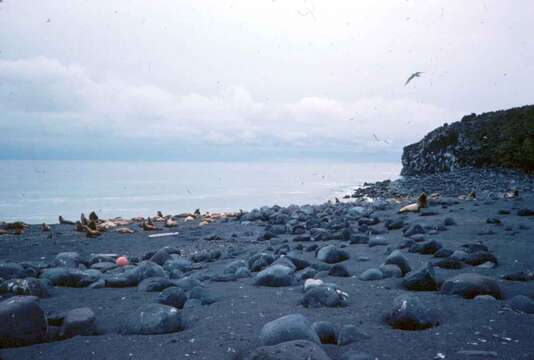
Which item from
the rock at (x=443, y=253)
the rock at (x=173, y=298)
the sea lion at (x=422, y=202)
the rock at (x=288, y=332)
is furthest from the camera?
the sea lion at (x=422, y=202)

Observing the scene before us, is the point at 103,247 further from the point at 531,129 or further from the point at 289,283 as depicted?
the point at 531,129

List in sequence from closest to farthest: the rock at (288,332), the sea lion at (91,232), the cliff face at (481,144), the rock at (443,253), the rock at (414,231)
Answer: the rock at (288,332) → the rock at (443,253) → the rock at (414,231) → the sea lion at (91,232) → the cliff face at (481,144)

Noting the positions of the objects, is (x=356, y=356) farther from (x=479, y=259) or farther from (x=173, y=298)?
(x=479, y=259)

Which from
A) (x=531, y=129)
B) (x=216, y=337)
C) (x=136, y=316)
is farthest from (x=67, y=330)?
(x=531, y=129)

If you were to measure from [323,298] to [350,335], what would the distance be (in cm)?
58

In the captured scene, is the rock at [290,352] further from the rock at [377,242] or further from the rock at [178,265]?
the rock at [377,242]

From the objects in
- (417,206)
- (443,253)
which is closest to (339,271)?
(443,253)

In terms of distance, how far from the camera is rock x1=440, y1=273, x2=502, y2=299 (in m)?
2.50

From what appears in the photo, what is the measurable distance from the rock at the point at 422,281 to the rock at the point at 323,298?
0.51 metres

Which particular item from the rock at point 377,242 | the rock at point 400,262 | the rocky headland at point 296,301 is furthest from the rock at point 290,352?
the rock at point 377,242

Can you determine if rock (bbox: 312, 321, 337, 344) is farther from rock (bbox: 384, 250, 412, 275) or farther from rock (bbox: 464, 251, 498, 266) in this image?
rock (bbox: 464, 251, 498, 266)

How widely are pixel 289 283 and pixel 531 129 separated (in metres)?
18.5

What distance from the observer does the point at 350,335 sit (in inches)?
77.5

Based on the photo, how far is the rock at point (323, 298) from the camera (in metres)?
2.53
